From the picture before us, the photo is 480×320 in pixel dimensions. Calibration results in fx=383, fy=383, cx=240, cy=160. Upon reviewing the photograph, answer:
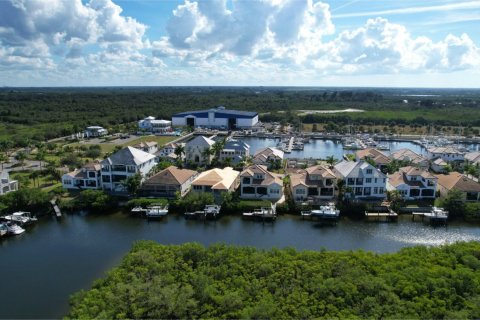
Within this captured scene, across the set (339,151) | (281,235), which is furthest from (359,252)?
(339,151)

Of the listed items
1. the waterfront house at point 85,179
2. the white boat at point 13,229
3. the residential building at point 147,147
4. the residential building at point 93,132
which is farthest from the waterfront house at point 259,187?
the residential building at point 93,132

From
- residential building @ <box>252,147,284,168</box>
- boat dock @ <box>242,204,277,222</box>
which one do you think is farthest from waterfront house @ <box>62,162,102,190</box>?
residential building @ <box>252,147,284,168</box>

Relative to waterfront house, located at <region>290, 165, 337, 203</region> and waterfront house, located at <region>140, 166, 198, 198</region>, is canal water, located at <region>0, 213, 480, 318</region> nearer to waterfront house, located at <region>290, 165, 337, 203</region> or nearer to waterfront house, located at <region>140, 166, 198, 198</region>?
waterfront house, located at <region>290, 165, 337, 203</region>

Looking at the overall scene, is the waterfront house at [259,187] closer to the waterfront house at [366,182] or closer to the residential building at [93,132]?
the waterfront house at [366,182]

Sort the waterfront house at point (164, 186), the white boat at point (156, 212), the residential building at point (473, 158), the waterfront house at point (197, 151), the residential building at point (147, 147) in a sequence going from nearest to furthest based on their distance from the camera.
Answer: the white boat at point (156, 212)
the waterfront house at point (164, 186)
the residential building at point (473, 158)
the waterfront house at point (197, 151)
the residential building at point (147, 147)

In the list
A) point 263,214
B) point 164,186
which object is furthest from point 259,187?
point 164,186

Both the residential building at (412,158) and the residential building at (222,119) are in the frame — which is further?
the residential building at (222,119)
